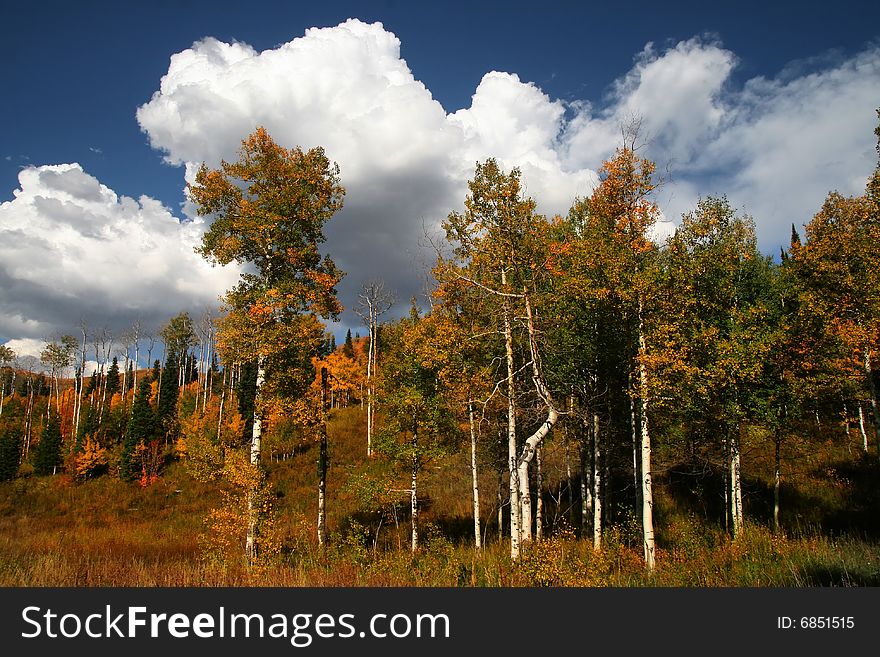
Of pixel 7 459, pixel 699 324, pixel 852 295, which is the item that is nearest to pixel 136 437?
pixel 7 459

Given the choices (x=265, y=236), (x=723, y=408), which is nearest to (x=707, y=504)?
(x=723, y=408)

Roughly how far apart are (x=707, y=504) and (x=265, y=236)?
25.6 m

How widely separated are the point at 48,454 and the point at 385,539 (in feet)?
150

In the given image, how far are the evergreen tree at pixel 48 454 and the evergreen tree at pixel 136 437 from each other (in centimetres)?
1054

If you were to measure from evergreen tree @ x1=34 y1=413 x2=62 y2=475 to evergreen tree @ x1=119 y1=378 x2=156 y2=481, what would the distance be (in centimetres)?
1054

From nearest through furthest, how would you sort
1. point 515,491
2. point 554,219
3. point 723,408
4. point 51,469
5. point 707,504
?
point 515,491, point 554,219, point 723,408, point 707,504, point 51,469

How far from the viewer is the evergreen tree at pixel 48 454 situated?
4575 centimetres

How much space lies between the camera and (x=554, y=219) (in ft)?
43.1

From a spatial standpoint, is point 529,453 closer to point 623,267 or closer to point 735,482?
point 623,267

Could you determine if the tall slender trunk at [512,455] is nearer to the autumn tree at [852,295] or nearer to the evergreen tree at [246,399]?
the autumn tree at [852,295]

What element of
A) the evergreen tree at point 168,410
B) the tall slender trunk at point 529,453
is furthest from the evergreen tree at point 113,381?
the tall slender trunk at point 529,453

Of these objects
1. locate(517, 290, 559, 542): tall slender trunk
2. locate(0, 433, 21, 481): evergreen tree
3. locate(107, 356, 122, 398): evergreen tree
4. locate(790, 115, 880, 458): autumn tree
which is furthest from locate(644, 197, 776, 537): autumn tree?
locate(107, 356, 122, 398): evergreen tree

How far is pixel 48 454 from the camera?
151 ft

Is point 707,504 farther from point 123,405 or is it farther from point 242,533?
point 123,405
